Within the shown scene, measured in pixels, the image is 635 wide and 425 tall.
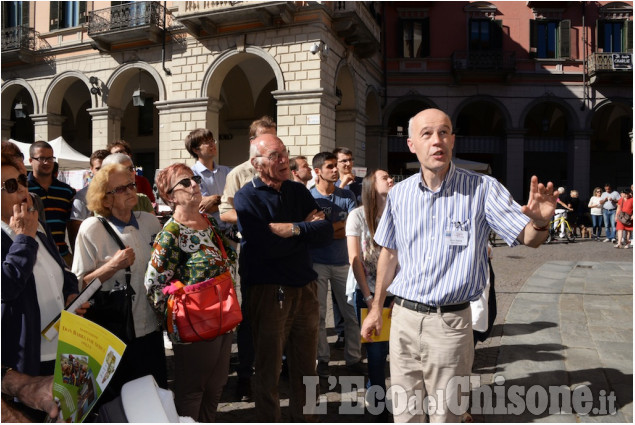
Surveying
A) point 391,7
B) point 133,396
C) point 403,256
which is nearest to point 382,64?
point 391,7

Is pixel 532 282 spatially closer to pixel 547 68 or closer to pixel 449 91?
pixel 449 91

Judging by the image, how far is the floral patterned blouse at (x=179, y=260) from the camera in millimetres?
2668

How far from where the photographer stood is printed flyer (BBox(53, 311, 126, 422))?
1.30 metres

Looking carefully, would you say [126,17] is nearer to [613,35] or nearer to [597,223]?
[597,223]

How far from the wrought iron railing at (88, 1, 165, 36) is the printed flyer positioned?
16181 millimetres

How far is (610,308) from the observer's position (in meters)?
6.26

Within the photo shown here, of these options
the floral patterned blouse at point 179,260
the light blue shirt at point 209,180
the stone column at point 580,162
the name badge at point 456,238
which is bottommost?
the floral patterned blouse at point 179,260

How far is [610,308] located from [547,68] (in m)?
19.6

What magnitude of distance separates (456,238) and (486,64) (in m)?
22.1

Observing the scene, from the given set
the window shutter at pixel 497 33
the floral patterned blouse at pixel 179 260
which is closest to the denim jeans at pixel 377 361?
the floral patterned blouse at pixel 179 260

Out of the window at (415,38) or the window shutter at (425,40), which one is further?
the window shutter at (425,40)

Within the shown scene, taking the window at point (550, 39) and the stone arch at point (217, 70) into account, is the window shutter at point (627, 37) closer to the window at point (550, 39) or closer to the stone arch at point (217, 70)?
the window at point (550, 39)

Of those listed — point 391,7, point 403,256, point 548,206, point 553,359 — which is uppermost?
point 391,7

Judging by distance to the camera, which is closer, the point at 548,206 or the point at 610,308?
the point at 548,206
